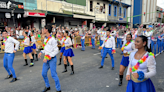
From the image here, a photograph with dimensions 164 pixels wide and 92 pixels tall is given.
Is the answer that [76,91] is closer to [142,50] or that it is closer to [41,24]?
[142,50]

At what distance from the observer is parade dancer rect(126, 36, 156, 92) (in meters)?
2.31

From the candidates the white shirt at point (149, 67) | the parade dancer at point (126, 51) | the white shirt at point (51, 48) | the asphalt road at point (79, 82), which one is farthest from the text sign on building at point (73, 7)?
the white shirt at point (149, 67)

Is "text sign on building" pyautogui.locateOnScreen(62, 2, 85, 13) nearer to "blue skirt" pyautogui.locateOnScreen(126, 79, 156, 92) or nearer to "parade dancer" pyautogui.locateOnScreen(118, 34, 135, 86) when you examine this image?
"parade dancer" pyautogui.locateOnScreen(118, 34, 135, 86)

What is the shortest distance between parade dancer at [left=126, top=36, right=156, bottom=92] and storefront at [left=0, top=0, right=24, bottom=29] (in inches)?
528

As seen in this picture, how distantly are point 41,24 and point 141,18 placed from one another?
116 feet

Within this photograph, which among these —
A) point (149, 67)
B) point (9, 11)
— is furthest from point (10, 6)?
point (149, 67)

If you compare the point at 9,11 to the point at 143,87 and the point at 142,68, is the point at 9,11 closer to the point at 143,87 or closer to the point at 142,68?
the point at 142,68

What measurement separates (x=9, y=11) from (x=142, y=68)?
46.4 feet

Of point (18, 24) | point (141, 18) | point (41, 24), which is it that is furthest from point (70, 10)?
point (141, 18)

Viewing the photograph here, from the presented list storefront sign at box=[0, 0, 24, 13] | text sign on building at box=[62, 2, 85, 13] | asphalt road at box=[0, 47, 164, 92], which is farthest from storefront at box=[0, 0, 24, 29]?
asphalt road at box=[0, 47, 164, 92]

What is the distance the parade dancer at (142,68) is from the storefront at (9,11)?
13.4 m

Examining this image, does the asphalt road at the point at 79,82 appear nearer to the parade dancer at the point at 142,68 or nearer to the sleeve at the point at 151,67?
the parade dancer at the point at 142,68

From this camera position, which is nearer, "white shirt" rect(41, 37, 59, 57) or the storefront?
"white shirt" rect(41, 37, 59, 57)

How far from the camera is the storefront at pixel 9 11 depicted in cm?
1275
